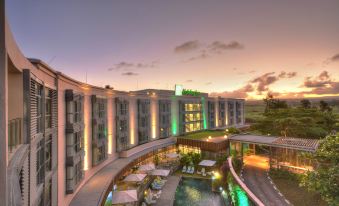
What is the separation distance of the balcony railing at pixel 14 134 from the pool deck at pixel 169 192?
19.9 metres

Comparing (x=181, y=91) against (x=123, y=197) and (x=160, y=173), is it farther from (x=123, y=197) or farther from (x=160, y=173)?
(x=123, y=197)

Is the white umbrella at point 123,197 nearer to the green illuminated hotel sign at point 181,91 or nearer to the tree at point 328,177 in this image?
the tree at point 328,177

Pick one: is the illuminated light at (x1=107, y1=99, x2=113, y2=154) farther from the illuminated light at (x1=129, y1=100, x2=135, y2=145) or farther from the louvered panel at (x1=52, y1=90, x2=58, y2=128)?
the louvered panel at (x1=52, y1=90, x2=58, y2=128)

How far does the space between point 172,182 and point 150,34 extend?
76.3ft

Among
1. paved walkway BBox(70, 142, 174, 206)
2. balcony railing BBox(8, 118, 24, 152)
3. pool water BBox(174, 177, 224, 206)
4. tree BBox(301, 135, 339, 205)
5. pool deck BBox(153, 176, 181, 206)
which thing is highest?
balcony railing BBox(8, 118, 24, 152)

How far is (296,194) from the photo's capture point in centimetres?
2112

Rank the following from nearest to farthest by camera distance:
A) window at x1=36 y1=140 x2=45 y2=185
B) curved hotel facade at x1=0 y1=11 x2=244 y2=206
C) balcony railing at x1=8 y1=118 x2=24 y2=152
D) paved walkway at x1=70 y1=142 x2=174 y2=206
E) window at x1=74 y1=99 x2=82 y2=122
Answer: curved hotel facade at x1=0 y1=11 x2=244 y2=206 → balcony railing at x1=8 y1=118 x2=24 y2=152 → window at x1=36 y1=140 x2=45 y2=185 → paved walkway at x1=70 y1=142 x2=174 y2=206 → window at x1=74 y1=99 x2=82 y2=122

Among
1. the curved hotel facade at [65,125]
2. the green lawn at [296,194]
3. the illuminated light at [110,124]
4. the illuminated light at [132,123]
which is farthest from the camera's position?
the illuminated light at [132,123]

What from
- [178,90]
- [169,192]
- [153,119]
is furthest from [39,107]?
[178,90]

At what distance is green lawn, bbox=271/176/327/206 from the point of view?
19.3m

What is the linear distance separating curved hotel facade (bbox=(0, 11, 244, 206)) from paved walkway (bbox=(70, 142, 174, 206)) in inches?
22.0

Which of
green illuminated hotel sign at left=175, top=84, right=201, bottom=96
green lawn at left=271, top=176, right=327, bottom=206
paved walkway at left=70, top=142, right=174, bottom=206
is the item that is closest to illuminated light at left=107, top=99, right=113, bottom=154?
paved walkway at left=70, top=142, right=174, bottom=206

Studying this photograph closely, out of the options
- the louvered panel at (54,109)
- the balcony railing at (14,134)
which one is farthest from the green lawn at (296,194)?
the balcony railing at (14,134)

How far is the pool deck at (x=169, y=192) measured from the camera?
24828 mm
